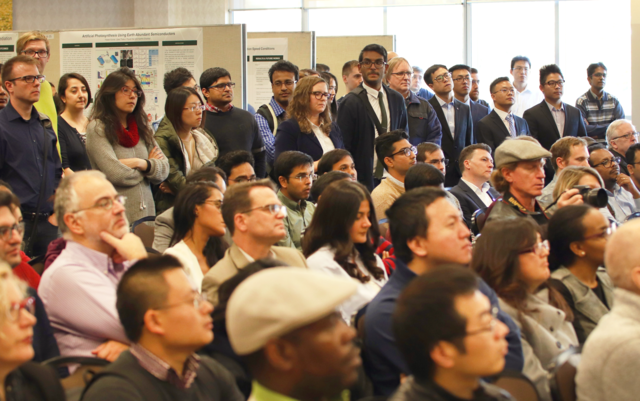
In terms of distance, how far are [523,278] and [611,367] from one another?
58 cm

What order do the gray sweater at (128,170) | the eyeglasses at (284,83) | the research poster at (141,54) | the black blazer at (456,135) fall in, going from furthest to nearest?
the black blazer at (456,135)
the research poster at (141,54)
the eyeglasses at (284,83)
the gray sweater at (128,170)

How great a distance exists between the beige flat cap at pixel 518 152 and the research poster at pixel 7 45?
15.2ft

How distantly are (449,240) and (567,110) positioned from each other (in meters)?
4.84

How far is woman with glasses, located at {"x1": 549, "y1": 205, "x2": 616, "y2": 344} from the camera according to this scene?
2.69 meters

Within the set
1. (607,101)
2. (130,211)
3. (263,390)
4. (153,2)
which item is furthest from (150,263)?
(153,2)

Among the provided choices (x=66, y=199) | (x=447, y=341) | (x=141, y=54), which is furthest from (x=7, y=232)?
(x=141, y=54)

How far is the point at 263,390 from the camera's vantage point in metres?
1.34

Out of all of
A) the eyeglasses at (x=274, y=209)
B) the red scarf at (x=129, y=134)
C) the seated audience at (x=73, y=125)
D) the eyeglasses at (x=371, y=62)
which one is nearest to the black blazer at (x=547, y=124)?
the eyeglasses at (x=371, y=62)

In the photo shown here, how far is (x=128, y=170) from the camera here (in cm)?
391

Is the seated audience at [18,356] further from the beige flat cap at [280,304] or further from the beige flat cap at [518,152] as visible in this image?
the beige flat cap at [518,152]

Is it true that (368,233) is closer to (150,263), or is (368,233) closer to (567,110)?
(150,263)

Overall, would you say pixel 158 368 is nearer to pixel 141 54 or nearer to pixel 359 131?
pixel 359 131

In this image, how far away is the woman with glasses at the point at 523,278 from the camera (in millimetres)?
2307

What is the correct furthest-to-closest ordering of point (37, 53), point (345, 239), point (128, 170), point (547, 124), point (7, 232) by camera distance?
point (547, 124)
point (37, 53)
point (128, 170)
point (345, 239)
point (7, 232)
